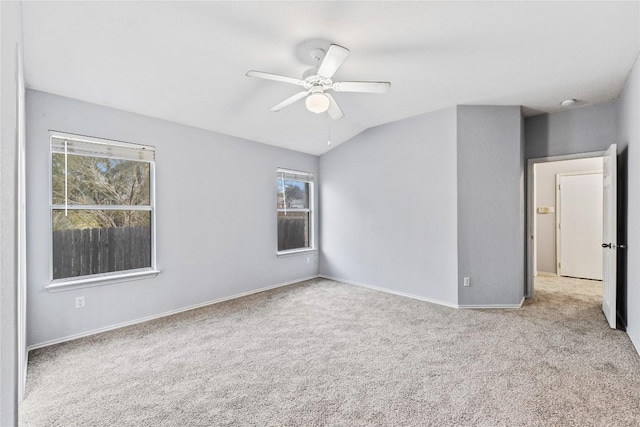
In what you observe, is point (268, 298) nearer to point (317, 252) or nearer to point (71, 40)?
point (317, 252)

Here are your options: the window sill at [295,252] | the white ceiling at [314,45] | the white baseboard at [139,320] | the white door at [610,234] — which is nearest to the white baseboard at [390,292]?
the window sill at [295,252]

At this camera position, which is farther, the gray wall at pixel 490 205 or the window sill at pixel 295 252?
the window sill at pixel 295 252

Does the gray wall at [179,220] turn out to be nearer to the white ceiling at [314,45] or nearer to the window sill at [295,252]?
the window sill at [295,252]

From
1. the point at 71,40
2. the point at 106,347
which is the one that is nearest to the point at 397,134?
the point at 71,40

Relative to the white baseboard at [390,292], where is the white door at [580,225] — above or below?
above

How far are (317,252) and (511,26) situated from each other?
14.1ft

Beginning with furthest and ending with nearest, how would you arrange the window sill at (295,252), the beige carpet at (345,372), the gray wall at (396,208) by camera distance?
1. the window sill at (295,252)
2. the gray wall at (396,208)
3. the beige carpet at (345,372)

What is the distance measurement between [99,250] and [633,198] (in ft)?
17.7

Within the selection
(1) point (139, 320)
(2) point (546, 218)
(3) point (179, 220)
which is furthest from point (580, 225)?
(1) point (139, 320)

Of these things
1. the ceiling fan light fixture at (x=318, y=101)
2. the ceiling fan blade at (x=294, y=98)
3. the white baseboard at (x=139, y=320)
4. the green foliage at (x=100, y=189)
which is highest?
the ceiling fan blade at (x=294, y=98)

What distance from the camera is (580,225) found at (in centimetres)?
550

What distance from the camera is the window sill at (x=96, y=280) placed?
293cm

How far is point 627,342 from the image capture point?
2.83 meters

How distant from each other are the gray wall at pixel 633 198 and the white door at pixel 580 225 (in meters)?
2.69
